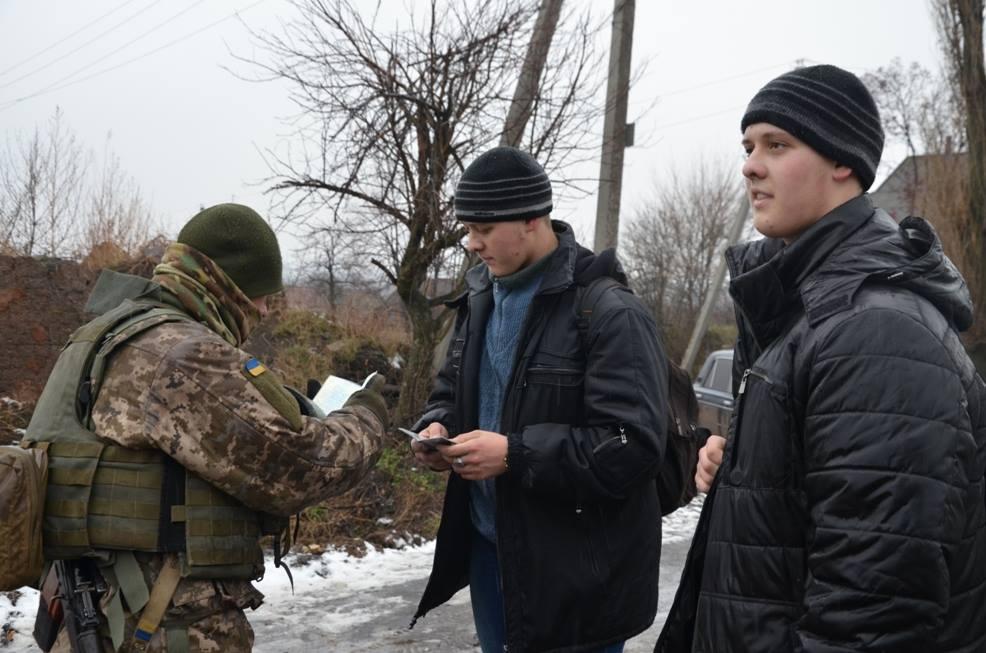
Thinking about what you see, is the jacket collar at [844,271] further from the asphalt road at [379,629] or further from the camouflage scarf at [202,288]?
the asphalt road at [379,629]

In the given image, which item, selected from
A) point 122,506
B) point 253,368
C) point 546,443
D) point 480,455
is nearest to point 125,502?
point 122,506

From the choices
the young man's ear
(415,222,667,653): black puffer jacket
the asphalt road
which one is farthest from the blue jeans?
the asphalt road

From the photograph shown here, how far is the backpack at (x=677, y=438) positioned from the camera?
2.71 m

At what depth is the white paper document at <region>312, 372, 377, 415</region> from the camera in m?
2.79

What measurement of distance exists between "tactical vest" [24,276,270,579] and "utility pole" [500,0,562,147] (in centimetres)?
637

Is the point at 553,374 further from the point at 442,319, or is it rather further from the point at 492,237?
the point at 442,319

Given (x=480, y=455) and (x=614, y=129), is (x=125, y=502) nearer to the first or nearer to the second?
(x=480, y=455)

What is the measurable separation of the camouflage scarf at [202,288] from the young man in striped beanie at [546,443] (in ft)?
2.25

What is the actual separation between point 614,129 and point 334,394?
282 inches

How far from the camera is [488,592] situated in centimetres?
277

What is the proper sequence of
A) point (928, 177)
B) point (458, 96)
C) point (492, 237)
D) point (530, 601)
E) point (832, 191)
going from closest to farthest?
1. point (832, 191)
2. point (530, 601)
3. point (492, 237)
4. point (458, 96)
5. point (928, 177)

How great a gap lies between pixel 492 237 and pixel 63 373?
4.25 ft

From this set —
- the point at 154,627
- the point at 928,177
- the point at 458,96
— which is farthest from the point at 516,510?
the point at 928,177

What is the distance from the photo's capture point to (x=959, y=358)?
1.56m
